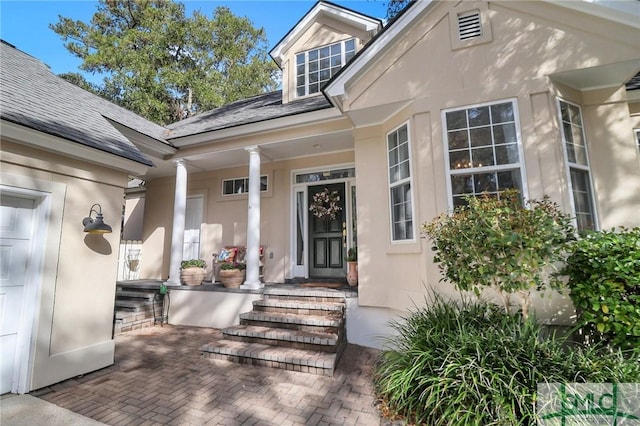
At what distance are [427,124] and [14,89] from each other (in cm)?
600

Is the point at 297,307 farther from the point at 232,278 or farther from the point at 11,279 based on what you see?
the point at 11,279

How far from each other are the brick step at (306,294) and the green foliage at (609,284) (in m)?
3.21

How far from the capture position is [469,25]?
439 centimetres

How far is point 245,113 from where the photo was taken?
24.0 feet

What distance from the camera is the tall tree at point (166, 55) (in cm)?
1525

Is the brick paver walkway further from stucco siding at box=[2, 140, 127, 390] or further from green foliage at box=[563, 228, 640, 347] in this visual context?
green foliage at box=[563, 228, 640, 347]

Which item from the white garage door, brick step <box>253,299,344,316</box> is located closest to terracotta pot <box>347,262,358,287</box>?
brick step <box>253,299,344,316</box>

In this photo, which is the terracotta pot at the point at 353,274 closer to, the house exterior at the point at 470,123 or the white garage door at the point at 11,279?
the house exterior at the point at 470,123

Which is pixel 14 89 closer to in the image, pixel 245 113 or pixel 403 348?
pixel 245 113

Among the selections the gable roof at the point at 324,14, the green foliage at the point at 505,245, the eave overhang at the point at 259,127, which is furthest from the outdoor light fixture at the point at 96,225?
the gable roof at the point at 324,14

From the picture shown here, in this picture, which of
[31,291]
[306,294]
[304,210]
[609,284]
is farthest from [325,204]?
[31,291]

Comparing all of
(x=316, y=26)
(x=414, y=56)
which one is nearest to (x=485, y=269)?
(x=414, y=56)

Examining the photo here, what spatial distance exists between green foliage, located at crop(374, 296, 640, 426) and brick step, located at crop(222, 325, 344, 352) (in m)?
1.07

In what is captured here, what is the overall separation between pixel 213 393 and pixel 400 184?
3958mm
